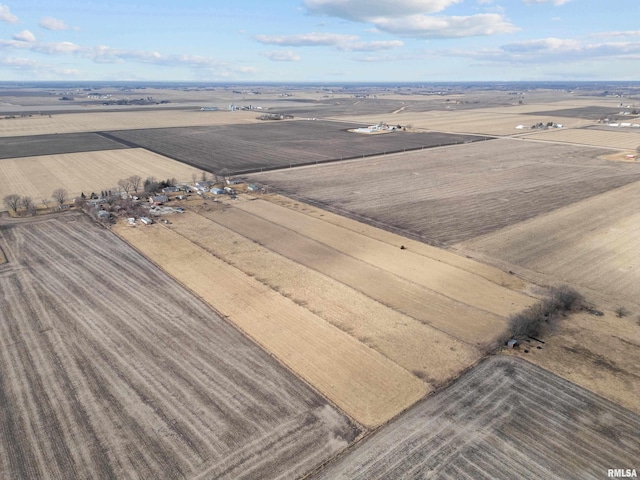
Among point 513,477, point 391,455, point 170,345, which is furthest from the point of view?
point 170,345

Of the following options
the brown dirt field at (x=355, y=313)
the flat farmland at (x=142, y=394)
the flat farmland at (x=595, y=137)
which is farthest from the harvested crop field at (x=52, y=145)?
the flat farmland at (x=595, y=137)

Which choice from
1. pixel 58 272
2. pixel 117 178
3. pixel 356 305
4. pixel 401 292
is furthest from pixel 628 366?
pixel 117 178

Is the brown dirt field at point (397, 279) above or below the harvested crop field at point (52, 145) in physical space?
below

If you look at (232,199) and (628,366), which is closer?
(628,366)

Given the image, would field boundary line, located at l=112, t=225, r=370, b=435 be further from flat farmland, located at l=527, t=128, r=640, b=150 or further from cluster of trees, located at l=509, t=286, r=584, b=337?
flat farmland, located at l=527, t=128, r=640, b=150

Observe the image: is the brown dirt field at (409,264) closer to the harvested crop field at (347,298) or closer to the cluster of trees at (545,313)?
the harvested crop field at (347,298)

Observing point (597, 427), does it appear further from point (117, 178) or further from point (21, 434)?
point (117, 178)

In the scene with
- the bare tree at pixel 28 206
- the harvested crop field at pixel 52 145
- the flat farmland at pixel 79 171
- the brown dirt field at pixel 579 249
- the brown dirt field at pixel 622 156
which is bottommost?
the brown dirt field at pixel 579 249
